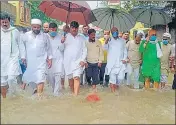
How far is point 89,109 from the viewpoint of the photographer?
23.0 feet

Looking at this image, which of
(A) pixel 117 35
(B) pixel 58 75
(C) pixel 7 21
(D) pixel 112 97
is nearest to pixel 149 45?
(A) pixel 117 35

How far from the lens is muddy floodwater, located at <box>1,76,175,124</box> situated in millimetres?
6023

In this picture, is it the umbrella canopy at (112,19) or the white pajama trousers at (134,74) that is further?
the white pajama trousers at (134,74)

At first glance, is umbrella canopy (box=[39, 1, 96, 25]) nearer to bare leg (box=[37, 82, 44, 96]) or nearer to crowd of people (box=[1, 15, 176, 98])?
crowd of people (box=[1, 15, 176, 98])

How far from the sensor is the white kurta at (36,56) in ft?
24.6

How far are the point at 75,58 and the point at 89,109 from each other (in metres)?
Result: 1.62

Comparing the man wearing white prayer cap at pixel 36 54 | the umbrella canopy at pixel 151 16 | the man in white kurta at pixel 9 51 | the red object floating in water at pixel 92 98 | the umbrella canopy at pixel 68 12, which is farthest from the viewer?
the umbrella canopy at pixel 151 16

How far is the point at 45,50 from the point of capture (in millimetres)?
7688

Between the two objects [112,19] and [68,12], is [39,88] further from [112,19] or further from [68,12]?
[112,19]

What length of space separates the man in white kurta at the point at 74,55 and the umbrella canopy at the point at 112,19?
1.59 m

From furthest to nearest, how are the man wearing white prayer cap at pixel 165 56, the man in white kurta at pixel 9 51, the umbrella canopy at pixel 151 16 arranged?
the umbrella canopy at pixel 151 16
the man wearing white prayer cap at pixel 165 56
the man in white kurta at pixel 9 51

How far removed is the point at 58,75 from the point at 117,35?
175 centimetres

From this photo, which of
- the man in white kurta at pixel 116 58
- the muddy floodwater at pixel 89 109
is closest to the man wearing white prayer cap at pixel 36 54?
the muddy floodwater at pixel 89 109

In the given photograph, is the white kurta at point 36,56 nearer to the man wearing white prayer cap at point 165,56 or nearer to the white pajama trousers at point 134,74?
the white pajama trousers at point 134,74
